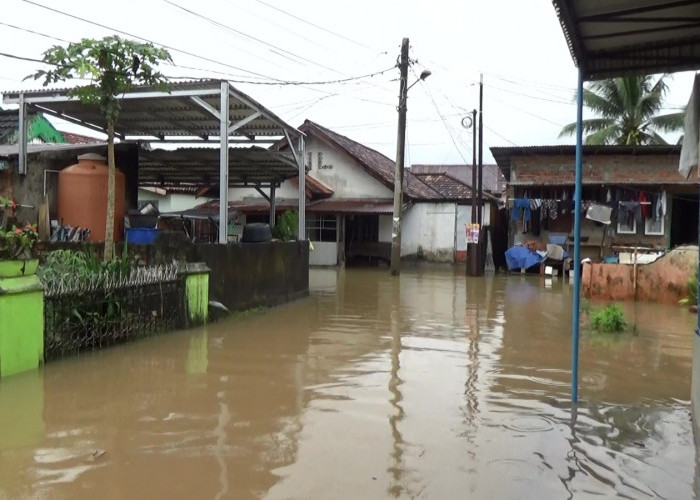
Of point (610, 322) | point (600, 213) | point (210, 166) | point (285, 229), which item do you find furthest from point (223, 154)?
point (600, 213)

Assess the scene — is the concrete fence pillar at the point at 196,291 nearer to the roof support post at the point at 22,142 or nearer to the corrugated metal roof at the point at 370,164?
the roof support post at the point at 22,142

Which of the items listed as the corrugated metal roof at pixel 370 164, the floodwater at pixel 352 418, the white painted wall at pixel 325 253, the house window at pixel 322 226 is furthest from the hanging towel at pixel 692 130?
the house window at pixel 322 226

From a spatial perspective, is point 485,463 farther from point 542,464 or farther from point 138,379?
point 138,379

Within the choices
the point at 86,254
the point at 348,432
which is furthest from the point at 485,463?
the point at 86,254

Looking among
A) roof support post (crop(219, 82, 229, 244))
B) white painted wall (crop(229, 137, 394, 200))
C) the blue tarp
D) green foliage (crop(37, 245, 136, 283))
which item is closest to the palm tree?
the blue tarp

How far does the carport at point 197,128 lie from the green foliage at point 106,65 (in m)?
1.67

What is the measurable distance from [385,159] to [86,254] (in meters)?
23.3

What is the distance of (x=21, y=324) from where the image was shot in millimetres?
6316

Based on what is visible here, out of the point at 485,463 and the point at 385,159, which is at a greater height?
the point at 385,159

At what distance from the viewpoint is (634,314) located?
40.3 feet

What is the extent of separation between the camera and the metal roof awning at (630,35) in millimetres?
4789

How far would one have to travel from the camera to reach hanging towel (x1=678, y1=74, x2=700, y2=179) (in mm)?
5367

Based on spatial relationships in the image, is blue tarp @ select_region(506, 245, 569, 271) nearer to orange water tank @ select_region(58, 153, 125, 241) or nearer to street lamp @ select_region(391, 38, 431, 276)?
street lamp @ select_region(391, 38, 431, 276)

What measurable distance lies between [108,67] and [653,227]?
19.5 m
